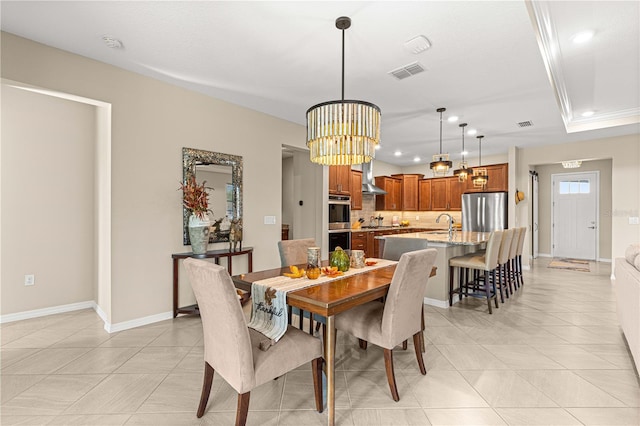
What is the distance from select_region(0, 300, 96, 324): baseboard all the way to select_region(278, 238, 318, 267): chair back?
9.16ft

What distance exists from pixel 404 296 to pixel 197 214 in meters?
2.53

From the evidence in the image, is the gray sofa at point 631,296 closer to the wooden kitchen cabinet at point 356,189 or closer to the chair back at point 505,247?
the chair back at point 505,247

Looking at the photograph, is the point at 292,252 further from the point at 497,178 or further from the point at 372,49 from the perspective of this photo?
the point at 497,178

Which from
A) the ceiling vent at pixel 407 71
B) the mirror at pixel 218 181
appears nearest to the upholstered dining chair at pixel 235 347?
the mirror at pixel 218 181

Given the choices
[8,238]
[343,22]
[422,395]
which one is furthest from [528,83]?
[8,238]

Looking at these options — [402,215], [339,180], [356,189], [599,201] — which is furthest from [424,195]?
[599,201]

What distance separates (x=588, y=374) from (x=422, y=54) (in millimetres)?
2935

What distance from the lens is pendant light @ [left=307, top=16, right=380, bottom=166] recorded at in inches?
81.0

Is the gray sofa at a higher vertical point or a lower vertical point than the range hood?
lower

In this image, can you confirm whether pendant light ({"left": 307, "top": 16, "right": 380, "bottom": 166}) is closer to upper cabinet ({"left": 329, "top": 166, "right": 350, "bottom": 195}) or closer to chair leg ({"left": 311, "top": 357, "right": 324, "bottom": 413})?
chair leg ({"left": 311, "top": 357, "right": 324, "bottom": 413})

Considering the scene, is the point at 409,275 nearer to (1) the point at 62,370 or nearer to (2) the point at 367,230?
(1) the point at 62,370

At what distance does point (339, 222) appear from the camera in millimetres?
5762

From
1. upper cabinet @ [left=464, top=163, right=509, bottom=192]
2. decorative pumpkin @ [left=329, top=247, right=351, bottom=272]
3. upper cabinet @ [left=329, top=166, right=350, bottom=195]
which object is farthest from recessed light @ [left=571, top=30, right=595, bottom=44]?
upper cabinet @ [left=464, top=163, right=509, bottom=192]

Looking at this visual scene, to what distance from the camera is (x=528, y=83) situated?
133 inches
